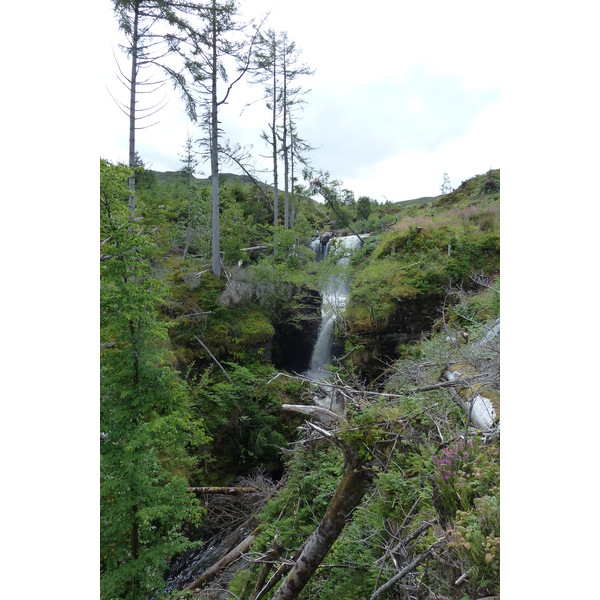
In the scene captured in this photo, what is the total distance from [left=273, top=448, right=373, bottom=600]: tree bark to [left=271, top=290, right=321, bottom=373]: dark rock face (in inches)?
196

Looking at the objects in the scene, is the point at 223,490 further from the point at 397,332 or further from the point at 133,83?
the point at 133,83

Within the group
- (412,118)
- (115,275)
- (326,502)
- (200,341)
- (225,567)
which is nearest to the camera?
→ (412,118)

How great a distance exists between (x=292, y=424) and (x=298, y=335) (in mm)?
2343

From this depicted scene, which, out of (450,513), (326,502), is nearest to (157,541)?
(326,502)

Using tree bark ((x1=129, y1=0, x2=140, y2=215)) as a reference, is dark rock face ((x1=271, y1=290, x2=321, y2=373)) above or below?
below

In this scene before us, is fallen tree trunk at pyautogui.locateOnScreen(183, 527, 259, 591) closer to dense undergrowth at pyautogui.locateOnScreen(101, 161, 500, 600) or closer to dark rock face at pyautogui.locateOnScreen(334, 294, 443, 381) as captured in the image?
dense undergrowth at pyautogui.locateOnScreen(101, 161, 500, 600)

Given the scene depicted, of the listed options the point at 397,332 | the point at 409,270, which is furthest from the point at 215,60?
the point at 397,332

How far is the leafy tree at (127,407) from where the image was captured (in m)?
2.01

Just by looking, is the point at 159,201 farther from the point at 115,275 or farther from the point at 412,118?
the point at 412,118

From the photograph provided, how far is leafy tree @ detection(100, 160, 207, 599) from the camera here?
6.59ft

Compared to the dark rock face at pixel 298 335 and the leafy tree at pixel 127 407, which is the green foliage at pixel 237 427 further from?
the leafy tree at pixel 127 407

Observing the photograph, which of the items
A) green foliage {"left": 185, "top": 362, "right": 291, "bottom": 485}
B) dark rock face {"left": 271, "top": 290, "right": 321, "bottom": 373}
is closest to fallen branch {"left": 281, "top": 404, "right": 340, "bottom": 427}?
green foliage {"left": 185, "top": 362, "right": 291, "bottom": 485}

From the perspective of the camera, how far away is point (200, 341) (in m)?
5.16
